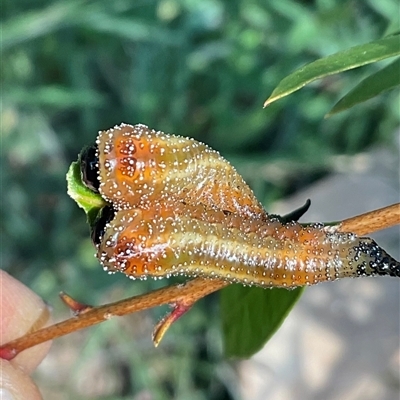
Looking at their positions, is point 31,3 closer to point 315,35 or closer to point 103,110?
point 103,110

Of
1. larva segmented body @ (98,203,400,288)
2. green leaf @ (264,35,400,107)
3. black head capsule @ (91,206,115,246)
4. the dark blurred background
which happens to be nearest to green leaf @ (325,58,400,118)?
green leaf @ (264,35,400,107)

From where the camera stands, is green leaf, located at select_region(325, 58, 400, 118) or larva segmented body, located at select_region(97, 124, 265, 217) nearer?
larva segmented body, located at select_region(97, 124, 265, 217)

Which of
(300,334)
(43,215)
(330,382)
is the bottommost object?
(330,382)

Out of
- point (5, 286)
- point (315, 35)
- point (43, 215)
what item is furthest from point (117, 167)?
point (43, 215)

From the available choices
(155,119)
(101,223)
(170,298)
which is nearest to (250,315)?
(170,298)

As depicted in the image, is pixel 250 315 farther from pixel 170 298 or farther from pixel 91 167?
pixel 91 167

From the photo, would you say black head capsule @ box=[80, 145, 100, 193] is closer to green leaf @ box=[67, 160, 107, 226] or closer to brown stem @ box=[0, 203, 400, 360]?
green leaf @ box=[67, 160, 107, 226]

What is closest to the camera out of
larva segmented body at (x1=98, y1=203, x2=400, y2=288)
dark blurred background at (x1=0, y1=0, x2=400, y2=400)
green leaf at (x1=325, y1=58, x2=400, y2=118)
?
larva segmented body at (x1=98, y1=203, x2=400, y2=288)
